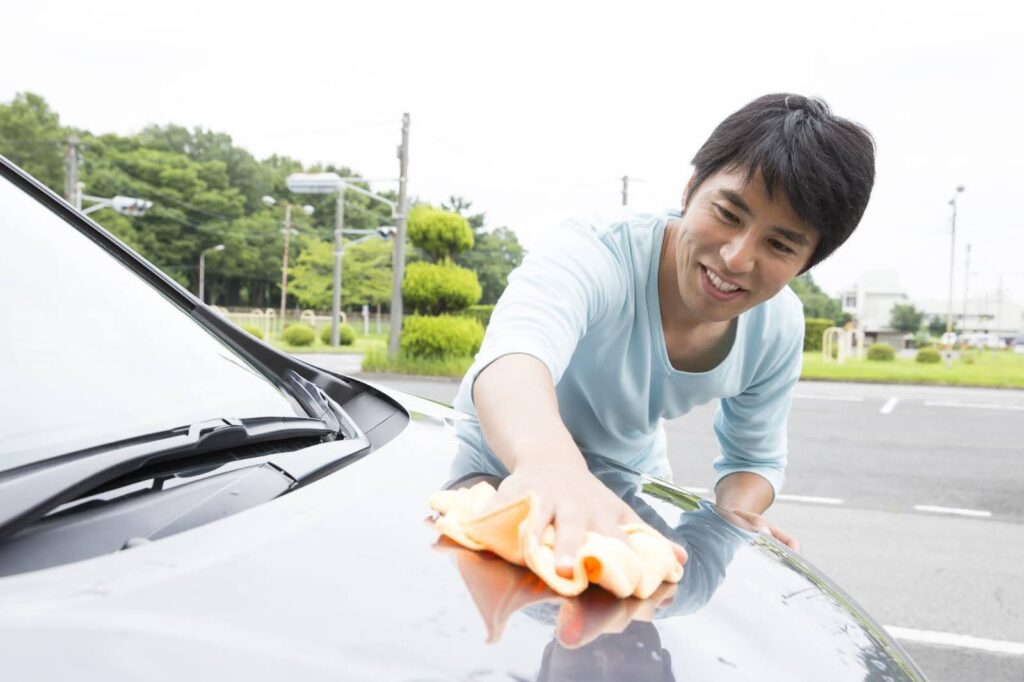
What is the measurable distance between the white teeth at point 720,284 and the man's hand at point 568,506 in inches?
22.6

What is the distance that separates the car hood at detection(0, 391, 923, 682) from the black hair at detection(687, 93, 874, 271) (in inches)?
24.6

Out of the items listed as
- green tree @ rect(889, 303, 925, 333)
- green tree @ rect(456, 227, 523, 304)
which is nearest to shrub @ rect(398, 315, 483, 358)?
green tree @ rect(456, 227, 523, 304)

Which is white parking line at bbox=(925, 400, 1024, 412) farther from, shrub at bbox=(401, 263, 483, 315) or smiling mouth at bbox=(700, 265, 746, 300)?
smiling mouth at bbox=(700, 265, 746, 300)

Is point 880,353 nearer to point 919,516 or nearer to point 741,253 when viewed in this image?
point 919,516

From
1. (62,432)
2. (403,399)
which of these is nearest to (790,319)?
(403,399)

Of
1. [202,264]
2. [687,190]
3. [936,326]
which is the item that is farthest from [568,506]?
[936,326]

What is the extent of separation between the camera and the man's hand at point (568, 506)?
0.85 metres

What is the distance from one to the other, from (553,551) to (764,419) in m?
1.06

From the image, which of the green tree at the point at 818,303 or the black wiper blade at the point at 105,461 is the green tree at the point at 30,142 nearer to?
the black wiper blade at the point at 105,461

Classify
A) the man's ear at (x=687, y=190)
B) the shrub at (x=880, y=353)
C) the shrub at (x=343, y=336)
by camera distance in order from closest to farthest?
the man's ear at (x=687, y=190) → the shrub at (x=880, y=353) → the shrub at (x=343, y=336)

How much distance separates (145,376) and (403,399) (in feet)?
1.88

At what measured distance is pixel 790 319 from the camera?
1688 millimetres

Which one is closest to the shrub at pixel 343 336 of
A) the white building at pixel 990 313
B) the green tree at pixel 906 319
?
the green tree at pixel 906 319

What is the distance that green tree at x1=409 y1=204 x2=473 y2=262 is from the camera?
51.8 feet
